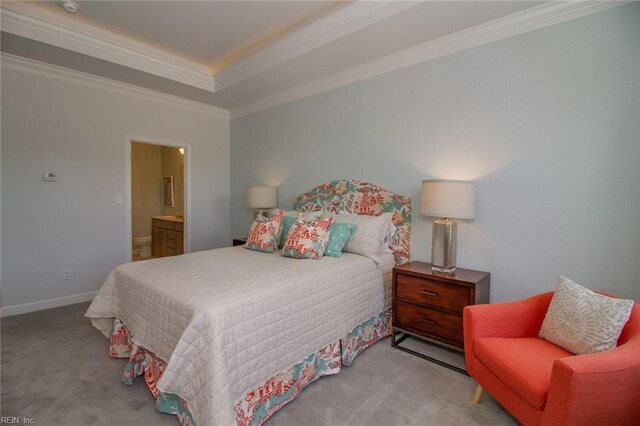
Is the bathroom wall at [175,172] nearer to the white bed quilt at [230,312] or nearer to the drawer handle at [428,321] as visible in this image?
the white bed quilt at [230,312]

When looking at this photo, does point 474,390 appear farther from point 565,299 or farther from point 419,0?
point 419,0

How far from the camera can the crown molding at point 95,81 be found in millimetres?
3089

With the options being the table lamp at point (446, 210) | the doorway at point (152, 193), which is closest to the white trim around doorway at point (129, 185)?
the doorway at point (152, 193)

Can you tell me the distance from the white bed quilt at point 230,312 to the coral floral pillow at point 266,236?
0.25 metres

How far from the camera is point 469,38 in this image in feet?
8.33

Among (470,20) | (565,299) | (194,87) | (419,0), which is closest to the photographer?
(565,299)

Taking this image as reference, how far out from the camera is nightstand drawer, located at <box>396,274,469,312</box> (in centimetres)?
223

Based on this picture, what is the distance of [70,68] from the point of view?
3324 mm

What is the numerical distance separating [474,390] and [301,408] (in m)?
1.13

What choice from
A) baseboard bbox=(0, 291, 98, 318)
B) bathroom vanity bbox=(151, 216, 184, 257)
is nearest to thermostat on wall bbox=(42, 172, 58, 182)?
baseboard bbox=(0, 291, 98, 318)

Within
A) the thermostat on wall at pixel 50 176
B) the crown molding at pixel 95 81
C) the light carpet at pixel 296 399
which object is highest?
the crown molding at pixel 95 81

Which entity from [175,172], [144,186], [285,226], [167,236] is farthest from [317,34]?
[144,186]

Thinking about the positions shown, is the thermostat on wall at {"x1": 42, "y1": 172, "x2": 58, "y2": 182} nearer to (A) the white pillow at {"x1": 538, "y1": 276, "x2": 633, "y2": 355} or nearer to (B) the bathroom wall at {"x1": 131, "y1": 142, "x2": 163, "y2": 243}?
(B) the bathroom wall at {"x1": 131, "y1": 142, "x2": 163, "y2": 243}

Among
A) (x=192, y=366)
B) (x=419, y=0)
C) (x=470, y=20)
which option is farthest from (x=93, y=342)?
(x=470, y=20)
